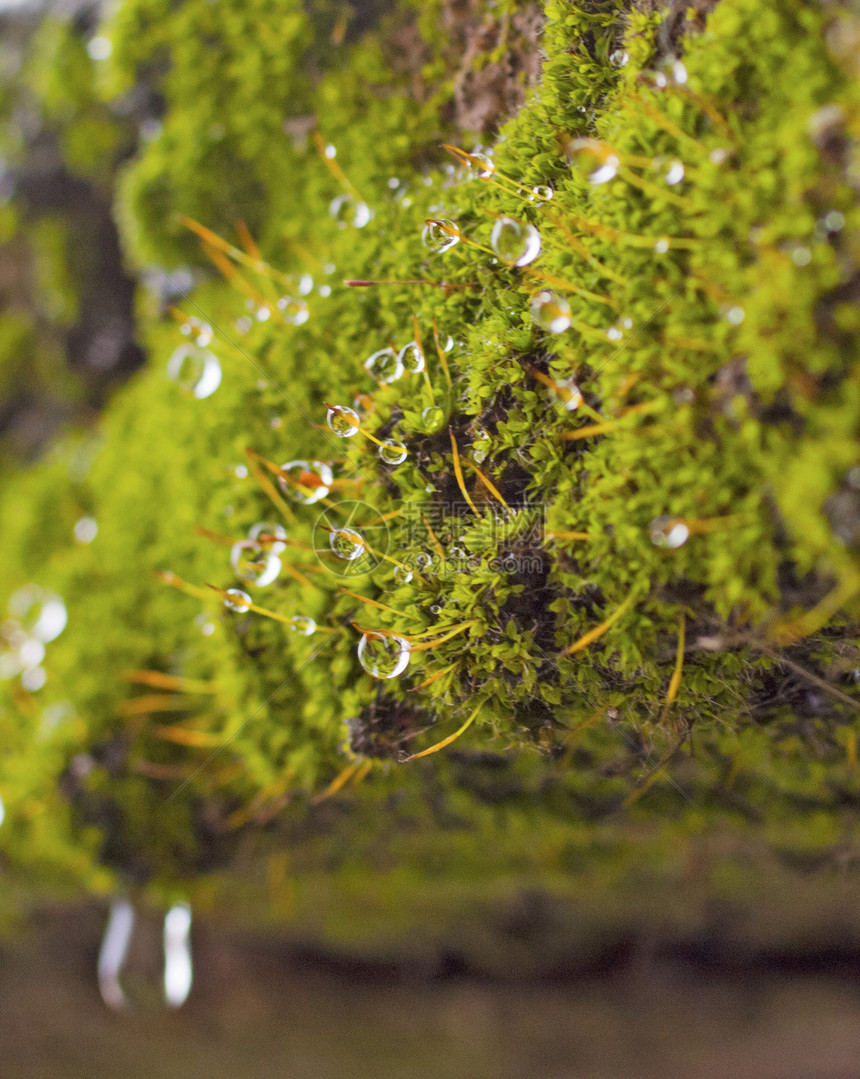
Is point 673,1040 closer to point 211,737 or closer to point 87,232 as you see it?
point 211,737

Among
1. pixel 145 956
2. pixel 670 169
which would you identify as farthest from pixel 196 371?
pixel 145 956

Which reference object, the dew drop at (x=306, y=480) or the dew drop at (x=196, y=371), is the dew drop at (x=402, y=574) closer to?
the dew drop at (x=306, y=480)

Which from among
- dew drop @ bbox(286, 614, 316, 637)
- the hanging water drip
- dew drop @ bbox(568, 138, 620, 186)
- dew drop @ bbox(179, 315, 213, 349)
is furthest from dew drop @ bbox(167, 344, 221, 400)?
the hanging water drip

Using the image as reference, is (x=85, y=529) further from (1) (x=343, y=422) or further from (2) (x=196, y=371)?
(1) (x=343, y=422)

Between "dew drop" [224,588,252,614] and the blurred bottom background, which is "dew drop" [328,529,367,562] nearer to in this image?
"dew drop" [224,588,252,614]

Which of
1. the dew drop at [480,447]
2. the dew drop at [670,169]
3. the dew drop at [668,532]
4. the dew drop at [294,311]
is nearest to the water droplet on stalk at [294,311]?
the dew drop at [294,311]

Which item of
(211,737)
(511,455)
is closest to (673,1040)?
(211,737)
